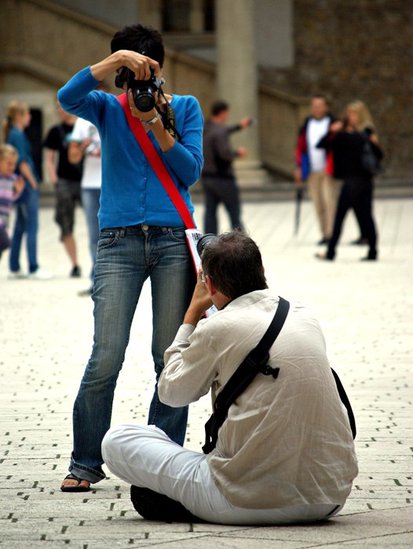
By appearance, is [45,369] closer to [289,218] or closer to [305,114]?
[289,218]

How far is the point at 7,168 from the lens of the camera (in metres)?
14.1

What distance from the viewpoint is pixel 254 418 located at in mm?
4930

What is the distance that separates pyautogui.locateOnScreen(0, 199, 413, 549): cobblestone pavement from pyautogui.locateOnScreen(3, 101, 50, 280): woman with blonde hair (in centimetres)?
39

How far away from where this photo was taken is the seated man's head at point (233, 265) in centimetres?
504

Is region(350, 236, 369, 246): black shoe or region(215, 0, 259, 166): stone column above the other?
region(215, 0, 259, 166): stone column

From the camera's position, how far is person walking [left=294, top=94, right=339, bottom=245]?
18.5 m

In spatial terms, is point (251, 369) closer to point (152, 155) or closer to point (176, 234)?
point (176, 234)

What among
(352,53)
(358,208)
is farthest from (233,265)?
(352,53)

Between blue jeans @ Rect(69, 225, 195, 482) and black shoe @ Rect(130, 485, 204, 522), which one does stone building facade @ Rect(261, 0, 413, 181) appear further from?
black shoe @ Rect(130, 485, 204, 522)

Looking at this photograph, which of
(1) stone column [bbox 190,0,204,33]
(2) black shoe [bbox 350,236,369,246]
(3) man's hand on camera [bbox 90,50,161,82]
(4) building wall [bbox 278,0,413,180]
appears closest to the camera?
(3) man's hand on camera [bbox 90,50,161,82]

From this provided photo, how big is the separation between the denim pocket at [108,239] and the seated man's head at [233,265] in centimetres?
80

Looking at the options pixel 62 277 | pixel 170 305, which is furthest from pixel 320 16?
pixel 170 305

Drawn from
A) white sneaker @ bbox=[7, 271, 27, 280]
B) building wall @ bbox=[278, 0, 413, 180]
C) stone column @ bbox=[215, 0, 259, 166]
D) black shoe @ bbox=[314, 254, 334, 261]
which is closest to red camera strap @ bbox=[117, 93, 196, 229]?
white sneaker @ bbox=[7, 271, 27, 280]

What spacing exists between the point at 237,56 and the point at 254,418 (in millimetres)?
23506
